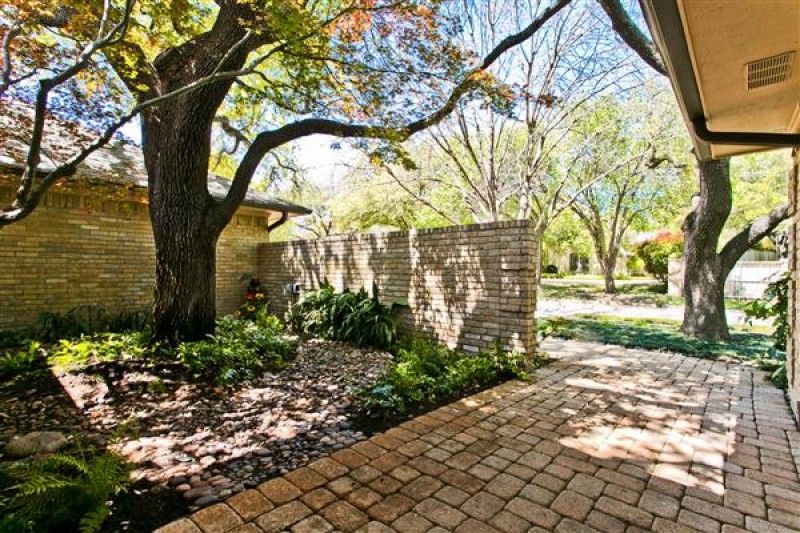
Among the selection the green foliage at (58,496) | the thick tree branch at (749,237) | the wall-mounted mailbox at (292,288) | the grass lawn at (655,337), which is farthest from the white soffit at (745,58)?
the wall-mounted mailbox at (292,288)

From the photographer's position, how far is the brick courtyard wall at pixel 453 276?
5.16 metres

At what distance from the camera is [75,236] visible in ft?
23.1

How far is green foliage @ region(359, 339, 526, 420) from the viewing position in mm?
3691

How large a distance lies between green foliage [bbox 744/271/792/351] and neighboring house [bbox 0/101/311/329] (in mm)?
9265

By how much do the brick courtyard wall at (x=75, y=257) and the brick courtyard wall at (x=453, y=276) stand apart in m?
3.74

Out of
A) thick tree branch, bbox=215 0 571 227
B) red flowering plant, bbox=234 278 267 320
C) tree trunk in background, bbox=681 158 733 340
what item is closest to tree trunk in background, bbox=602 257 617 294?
tree trunk in background, bbox=681 158 733 340

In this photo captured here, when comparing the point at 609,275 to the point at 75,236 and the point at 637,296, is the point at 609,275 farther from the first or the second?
the point at 75,236

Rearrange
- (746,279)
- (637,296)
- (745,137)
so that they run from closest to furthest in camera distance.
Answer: (745,137), (746,279), (637,296)

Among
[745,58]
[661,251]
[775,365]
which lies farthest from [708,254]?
[661,251]

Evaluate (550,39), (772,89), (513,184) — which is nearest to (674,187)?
(513,184)

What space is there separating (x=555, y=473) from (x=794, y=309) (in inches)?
127

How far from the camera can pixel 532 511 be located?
2.20 meters

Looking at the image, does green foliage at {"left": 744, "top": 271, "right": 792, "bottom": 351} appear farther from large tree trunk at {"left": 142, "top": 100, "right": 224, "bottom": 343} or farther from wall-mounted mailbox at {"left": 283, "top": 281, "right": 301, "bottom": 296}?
wall-mounted mailbox at {"left": 283, "top": 281, "right": 301, "bottom": 296}

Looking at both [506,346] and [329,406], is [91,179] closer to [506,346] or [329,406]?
[329,406]
